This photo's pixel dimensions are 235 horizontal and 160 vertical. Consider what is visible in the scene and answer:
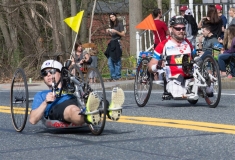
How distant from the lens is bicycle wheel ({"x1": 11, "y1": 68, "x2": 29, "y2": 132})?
10.6 metres

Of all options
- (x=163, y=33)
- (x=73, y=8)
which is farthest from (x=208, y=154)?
(x=73, y=8)

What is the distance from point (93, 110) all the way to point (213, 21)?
13210 millimetres

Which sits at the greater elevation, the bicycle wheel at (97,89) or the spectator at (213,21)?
the spectator at (213,21)

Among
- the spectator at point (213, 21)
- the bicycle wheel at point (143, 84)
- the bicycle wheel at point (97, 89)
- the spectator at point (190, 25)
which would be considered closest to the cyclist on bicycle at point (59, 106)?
the bicycle wheel at point (97, 89)

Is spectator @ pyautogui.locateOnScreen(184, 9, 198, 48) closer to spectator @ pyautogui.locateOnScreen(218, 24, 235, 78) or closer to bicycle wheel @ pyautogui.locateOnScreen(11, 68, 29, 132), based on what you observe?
spectator @ pyautogui.locateOnScreen(218, 24, 235, 78)

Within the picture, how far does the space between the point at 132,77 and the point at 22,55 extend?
7581 mm

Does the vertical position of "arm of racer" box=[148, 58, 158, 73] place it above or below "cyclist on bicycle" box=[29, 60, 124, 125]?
above

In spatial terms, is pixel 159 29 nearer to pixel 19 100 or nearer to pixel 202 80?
pixel 202 80

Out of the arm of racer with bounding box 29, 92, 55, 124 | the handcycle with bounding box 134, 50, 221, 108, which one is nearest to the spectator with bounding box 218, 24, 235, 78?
the handcycle with bounding box 134, 50, 221, 108

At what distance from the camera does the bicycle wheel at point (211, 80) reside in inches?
516

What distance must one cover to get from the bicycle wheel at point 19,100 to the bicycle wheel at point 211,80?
3510 millimetres

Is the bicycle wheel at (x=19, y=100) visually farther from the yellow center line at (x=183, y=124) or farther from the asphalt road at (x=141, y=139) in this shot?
the yellow center line at (x=183, y=124)

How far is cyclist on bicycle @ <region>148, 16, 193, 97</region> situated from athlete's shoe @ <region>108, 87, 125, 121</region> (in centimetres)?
385

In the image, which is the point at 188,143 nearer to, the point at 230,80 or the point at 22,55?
the point at 230,80
